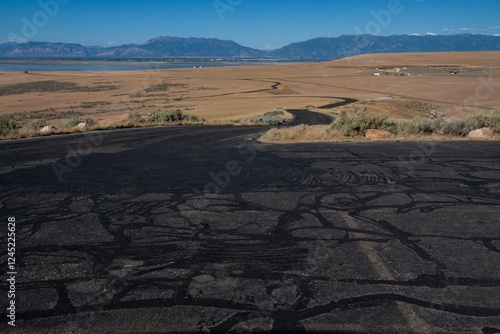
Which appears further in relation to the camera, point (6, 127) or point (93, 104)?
point (93, 104)

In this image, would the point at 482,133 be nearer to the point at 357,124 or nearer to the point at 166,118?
the point at 357,124

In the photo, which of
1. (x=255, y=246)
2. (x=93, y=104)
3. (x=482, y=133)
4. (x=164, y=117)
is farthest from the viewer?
(x=93, y=104)

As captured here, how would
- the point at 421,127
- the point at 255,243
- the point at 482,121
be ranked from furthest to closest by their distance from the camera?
the point at 421,127, the point at 482,121, the point at 255,243

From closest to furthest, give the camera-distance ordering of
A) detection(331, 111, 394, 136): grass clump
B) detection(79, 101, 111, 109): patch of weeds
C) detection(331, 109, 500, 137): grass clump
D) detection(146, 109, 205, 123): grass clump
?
detection(331, 111, 394, 136): grass clump → detection(331, 109, 500, 137): grass clump → detection(146, 109, 205, 123): grass clump → detection(79, 101, 111, 109): patch of weeds

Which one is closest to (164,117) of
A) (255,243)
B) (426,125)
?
(426,125)

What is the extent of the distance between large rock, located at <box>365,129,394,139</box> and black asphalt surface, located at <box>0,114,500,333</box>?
557 cm

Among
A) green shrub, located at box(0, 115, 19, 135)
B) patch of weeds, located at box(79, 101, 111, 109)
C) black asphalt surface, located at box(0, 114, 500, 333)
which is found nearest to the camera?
black asphalt surface, located at box(0, 114, 500, 333)

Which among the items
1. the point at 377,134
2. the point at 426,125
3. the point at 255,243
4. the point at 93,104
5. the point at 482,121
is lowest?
the point at 93,104

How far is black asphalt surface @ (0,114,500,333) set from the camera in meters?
4.38

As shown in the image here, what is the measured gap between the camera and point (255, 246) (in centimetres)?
614

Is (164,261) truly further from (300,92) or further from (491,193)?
(300,92)

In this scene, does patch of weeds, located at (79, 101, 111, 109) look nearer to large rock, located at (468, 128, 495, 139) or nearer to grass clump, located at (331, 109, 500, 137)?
grass clump, located at (331, 109, 500, 137)

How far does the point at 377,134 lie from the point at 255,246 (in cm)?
1345

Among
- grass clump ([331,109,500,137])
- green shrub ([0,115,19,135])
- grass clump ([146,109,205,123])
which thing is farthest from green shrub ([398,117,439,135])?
green shrub ([0,115,19,135])
